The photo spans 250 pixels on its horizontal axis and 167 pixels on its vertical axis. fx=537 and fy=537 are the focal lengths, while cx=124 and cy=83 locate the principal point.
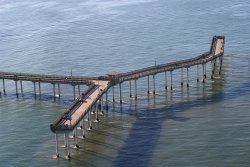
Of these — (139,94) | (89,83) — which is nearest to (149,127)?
(89,83)

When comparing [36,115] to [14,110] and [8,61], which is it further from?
[8,61]

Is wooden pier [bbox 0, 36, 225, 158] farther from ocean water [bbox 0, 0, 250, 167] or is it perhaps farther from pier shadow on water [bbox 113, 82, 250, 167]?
pier shadow on water [bbox 113, 82, 250, 167]

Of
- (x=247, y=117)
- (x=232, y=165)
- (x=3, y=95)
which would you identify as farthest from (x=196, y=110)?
(x=3, y=95)

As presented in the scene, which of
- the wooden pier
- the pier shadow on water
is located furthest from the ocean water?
A: the wooden pier

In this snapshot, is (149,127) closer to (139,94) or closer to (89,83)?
(89,83)

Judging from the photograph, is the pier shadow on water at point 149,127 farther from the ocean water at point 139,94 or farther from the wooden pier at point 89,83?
the wooden pier at point 89,83

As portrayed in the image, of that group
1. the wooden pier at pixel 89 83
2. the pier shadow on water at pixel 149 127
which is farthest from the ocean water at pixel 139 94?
the wooden pier at pixel 89 83
